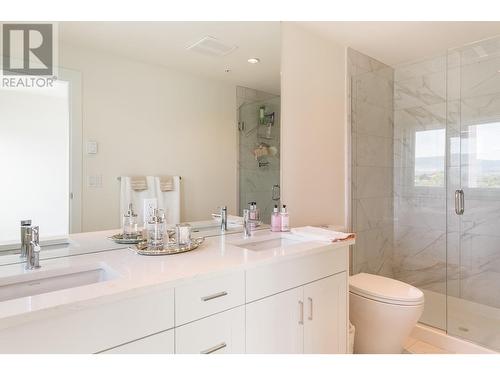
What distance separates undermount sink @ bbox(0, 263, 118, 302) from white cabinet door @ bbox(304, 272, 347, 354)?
0.91 metres

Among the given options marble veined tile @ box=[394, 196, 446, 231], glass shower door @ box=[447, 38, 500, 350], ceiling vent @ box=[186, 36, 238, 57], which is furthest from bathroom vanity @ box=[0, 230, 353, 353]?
marble veined tile @ box=[394, 196, 446, 231]

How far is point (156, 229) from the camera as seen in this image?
1475mm

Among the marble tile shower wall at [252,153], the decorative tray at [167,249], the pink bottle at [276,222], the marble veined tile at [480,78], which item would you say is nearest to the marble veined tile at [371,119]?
the marble veined tile at [480,78]

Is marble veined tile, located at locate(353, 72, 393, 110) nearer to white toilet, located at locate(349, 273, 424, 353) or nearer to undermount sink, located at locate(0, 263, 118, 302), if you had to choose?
white toilet, located at locate(349, 273, 424, 353)

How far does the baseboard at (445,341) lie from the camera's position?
1.97 m

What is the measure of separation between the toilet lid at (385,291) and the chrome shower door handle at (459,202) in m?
0.98

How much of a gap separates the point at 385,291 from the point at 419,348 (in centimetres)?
64

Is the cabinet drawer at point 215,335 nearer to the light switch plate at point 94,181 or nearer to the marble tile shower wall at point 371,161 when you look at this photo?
the light switch plate at point 94,181

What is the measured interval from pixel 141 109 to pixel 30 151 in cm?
51

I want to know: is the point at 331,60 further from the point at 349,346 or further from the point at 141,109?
the point at 349,346

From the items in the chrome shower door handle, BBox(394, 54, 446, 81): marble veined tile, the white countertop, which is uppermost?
BBox(394, 54, 446, 81): marble veined tile

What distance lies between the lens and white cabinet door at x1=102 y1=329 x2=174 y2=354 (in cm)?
91

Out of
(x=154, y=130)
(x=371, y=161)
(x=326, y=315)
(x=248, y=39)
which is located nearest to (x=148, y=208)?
(x=154, y=130)
